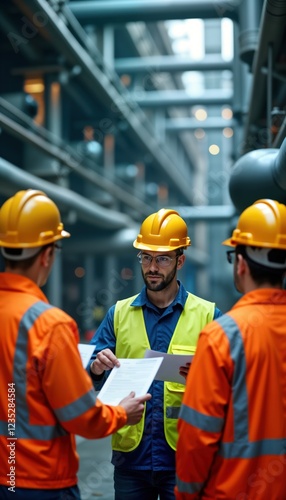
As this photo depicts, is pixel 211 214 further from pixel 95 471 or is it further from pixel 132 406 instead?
pixel 132 406

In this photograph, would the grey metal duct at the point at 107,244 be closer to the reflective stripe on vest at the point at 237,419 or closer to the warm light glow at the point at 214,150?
the reflective stripe on vest at the point at 237,419

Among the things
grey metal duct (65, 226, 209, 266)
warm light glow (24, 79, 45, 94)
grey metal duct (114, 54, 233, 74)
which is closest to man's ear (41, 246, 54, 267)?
warm light glow (24, 79, 45, 94)

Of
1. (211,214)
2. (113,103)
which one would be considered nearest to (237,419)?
(113,103)

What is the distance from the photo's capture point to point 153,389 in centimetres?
276

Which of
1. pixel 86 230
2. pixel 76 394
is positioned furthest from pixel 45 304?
pixel 86 230

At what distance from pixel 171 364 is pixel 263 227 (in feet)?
2.61

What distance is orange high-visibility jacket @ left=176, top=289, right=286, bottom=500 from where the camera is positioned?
190 cm

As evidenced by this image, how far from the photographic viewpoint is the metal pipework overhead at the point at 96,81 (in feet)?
27.7

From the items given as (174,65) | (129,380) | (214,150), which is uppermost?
(174,65)

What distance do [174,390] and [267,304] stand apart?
866 millimetres

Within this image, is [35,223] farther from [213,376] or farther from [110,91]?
[110,91]

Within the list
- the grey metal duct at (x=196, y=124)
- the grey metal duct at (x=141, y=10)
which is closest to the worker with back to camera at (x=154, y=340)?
the grey metal duct at (x=141, y=10)

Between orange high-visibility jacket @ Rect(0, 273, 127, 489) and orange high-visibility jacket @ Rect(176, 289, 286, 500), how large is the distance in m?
0.35

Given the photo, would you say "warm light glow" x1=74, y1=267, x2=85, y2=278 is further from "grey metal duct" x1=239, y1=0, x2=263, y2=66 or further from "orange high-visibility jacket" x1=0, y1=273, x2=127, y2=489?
"orange high-visibility jacket" x1=0, y1=273, x2=127, y2=489
